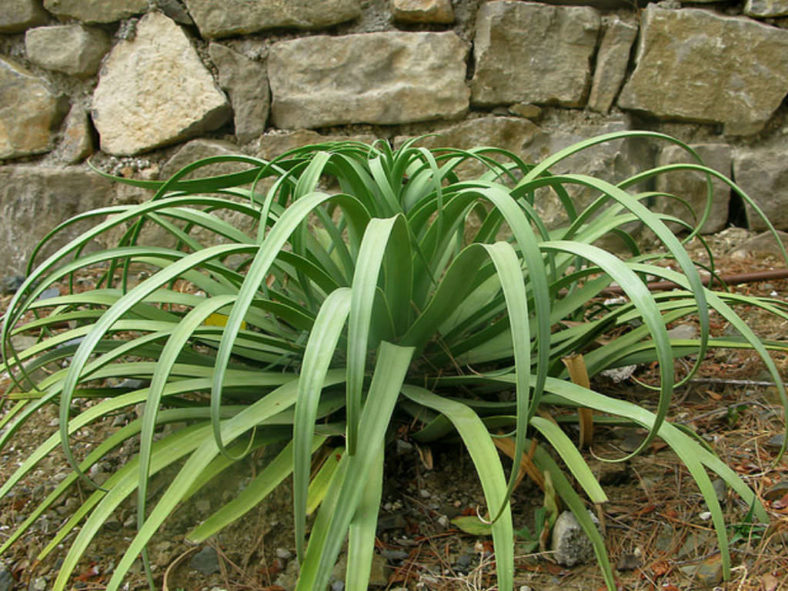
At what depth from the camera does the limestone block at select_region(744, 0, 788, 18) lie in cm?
186

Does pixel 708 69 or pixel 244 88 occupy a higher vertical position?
pixel 708 69

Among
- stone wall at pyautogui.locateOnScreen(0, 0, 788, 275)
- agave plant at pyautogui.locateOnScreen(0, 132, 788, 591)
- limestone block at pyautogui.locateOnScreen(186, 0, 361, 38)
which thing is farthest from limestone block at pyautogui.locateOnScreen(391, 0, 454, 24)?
agave plant at pyautogui.locateOnScreen(0, 132, 788, 591)

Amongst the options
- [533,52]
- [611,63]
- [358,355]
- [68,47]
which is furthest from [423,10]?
[358,355]

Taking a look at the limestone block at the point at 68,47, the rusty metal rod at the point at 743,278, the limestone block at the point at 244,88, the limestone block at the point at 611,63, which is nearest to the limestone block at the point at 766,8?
the limestone block at the point at 611,63

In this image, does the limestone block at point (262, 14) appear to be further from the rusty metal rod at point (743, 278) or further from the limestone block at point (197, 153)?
the rusty metal rod at point (743, 278)

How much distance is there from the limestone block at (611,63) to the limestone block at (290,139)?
2.17ft

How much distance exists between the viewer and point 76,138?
6.62ft

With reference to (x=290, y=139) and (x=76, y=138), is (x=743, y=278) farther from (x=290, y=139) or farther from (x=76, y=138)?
(x=76, y=138)

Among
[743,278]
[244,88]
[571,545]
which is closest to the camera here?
[571,545]

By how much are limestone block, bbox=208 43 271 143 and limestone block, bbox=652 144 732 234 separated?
1195mm

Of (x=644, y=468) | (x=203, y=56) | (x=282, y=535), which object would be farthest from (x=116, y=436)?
(x=203, y=56)

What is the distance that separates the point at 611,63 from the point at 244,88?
1059 millimetres

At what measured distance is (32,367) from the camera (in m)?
1.19

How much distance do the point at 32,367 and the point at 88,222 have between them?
3.22 ft
